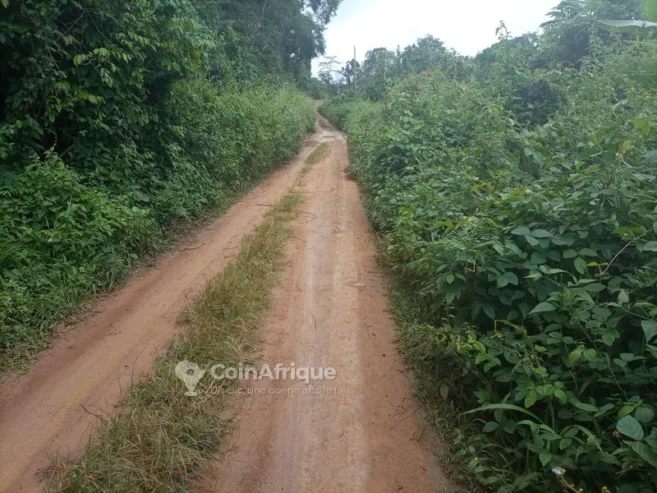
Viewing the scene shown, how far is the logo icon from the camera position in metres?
Result: 2.84

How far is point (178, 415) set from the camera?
8.40ft

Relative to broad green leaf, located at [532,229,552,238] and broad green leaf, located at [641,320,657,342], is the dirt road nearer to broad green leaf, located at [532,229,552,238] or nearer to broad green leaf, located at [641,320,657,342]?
broad green leaf, located at [641,320,657,342]

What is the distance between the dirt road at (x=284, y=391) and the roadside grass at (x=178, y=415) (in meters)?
0.14

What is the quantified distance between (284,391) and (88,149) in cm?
423

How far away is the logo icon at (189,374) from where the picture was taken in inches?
112

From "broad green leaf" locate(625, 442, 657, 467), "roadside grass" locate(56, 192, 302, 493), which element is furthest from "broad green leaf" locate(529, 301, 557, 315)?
"roadside grass" locate(56, 192, 302, 493)

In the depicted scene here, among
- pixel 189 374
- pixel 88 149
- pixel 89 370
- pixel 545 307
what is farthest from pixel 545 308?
pixel 88 149

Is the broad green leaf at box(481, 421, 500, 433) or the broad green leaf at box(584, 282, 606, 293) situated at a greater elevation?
the broad green leaf at box(584, 282, 606, 293)

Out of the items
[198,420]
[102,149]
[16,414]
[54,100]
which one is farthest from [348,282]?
[54,100]

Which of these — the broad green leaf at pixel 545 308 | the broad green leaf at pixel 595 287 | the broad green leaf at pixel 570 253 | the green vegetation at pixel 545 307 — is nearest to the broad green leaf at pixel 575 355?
the green vegetation at pixel 545 307

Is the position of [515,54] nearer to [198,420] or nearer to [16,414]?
[198,420]

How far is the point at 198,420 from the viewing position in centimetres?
253

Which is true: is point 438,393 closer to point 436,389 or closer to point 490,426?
point 436,389

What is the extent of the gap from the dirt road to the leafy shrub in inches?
16.3
